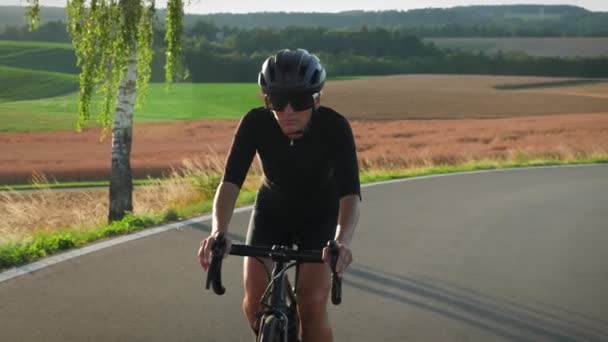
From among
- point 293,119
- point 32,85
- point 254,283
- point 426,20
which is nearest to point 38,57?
point 32,85

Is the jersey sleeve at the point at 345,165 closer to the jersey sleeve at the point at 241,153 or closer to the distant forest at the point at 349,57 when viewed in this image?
the jersey sleeve at the point at 241,153

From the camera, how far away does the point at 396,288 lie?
866cm

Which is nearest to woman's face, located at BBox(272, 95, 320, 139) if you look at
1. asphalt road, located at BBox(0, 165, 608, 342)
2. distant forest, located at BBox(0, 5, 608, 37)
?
asphalt road, located at BBox(0, 165, 608, 342)

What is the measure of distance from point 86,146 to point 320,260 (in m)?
40.2

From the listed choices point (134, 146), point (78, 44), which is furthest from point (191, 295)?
point (134, 146)

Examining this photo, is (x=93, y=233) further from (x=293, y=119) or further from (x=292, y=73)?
(x=292, y=73)

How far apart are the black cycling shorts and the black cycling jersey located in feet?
0.13

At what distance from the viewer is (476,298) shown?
27.3ft

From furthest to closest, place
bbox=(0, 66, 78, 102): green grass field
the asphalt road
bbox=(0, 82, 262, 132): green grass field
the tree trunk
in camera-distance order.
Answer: bbox=(0, 66, 78, 102): green grass field → bbox=(0, 82, 262, 132): green grass field → the tree trunk → the asphalt road

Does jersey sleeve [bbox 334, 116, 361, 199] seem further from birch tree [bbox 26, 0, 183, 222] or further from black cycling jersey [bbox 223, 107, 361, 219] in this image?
birch tree [bbox 26, 0, 183, 222]

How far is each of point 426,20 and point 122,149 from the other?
473 ft

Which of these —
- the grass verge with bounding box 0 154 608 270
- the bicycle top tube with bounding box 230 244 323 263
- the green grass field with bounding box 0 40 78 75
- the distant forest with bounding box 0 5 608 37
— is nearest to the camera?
the bicycle top tube with bounding box 230 244 323 263

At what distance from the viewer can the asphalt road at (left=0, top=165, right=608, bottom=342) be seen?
23.4 feet

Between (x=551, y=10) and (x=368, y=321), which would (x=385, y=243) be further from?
(x=551, y=10)
